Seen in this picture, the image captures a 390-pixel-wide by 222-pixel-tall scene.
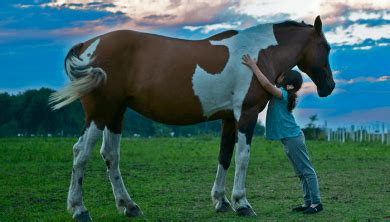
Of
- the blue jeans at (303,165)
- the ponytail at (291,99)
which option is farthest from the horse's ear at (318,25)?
the blue jeans at (303,165)

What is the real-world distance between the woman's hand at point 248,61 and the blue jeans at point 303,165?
1127 millimetres

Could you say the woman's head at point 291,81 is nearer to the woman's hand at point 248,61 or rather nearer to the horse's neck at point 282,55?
the horse's neck at point 282,55

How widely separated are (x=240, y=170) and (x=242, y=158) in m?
0.16

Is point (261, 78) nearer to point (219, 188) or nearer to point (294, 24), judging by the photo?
point (294, 24)

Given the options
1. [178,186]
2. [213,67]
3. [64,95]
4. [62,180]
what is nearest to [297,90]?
[213,67]

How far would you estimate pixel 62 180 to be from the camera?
1302 cm

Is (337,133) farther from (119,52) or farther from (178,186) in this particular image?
(119,52)

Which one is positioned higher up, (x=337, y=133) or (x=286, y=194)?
(x=286, y=194)

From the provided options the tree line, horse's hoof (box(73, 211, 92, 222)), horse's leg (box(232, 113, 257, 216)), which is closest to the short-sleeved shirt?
horse's leg (box(232, 113, 257, 216))

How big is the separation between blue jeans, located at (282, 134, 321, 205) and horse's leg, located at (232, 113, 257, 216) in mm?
692

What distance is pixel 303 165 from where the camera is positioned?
27.4 feet

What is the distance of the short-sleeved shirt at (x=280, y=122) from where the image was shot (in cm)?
827

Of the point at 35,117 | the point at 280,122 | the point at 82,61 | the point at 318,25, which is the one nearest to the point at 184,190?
the point at 280,122

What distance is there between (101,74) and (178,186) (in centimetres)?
471
